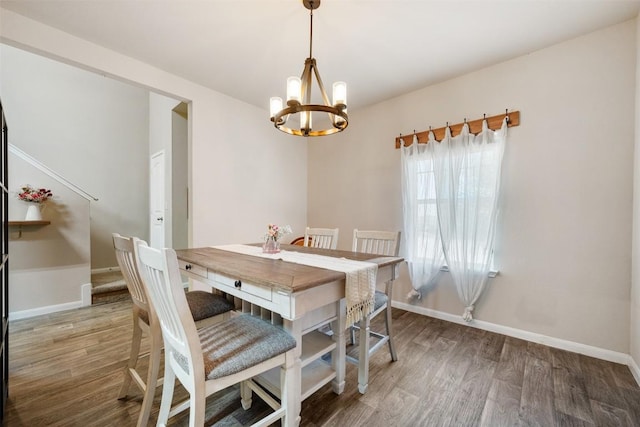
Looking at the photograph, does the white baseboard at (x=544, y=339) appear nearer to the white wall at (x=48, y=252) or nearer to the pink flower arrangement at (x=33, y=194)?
the white wall at (x=48, y=252)

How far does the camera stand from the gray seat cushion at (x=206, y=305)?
1.59 metres

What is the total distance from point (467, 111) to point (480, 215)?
3.54ft

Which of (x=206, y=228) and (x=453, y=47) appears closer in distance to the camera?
(x=453, y=47)

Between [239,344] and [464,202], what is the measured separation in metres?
2.36

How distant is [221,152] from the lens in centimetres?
311

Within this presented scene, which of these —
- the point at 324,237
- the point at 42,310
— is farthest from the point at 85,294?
the point at 324,237

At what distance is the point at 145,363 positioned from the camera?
1926 millimetres

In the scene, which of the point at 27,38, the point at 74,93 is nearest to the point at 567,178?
the point at 27,38

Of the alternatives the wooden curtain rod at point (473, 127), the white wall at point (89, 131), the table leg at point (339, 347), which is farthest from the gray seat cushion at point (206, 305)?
the white wall at point (89, 131)

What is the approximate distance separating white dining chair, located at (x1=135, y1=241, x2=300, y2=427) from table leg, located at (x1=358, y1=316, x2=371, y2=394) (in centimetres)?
55

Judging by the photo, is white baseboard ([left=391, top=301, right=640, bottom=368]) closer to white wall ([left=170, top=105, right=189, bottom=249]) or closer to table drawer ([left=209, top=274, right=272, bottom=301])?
table drawer ([left=209, top=274, right=272, bottom=301])

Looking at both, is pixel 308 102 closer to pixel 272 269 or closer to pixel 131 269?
pixel 272 269

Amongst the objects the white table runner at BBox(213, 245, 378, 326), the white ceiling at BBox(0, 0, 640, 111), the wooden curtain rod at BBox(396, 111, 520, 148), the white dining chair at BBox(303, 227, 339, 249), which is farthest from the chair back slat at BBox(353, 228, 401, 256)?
the white ceiling at BBox(0, 0, 640, 111)

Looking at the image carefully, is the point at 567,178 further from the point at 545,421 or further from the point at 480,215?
the point at 545,421
